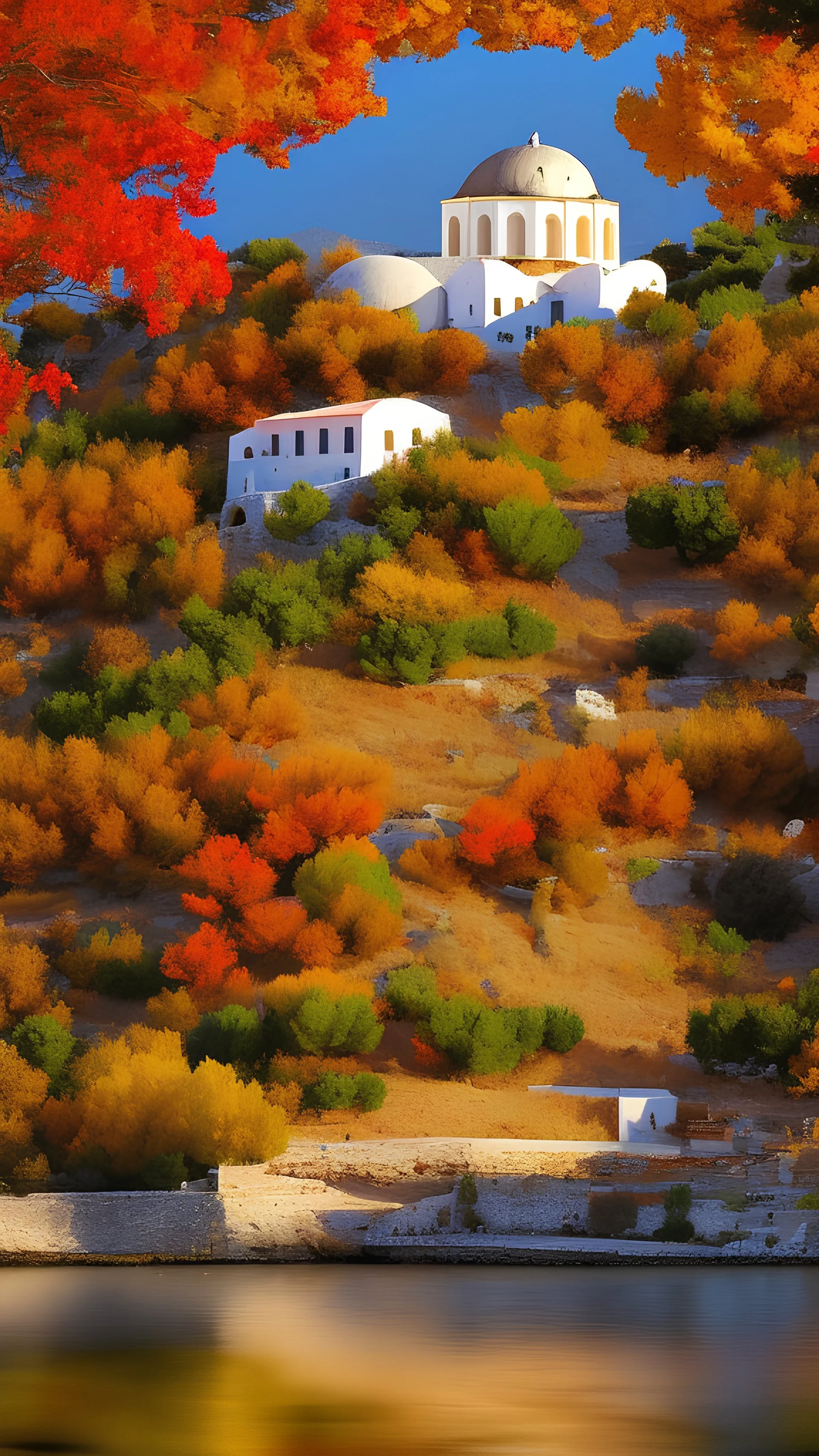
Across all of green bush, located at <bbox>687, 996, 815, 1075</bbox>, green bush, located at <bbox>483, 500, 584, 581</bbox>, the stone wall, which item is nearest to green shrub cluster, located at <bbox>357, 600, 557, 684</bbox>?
green bush, located at <bbox>483, 500, 584, 581</bbox>

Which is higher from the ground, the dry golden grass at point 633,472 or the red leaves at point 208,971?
the dry golden grass at point 633,472

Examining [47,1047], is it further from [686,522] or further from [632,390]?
[632,390]

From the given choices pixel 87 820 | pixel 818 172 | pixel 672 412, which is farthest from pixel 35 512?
pixel 818 172

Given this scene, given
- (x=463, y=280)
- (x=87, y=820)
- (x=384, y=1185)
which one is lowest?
(x=384, y=1185)

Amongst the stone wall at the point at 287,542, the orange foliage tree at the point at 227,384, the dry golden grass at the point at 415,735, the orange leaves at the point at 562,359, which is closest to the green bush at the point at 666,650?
the dry golden grass at the point at 415,735

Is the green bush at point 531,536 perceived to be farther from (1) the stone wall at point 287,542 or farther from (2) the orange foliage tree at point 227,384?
(2) the orange foliage tree at point 227,384

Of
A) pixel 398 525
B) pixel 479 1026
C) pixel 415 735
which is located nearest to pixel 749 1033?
pixel 479 1026

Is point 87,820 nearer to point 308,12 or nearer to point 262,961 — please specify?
point 262,961
